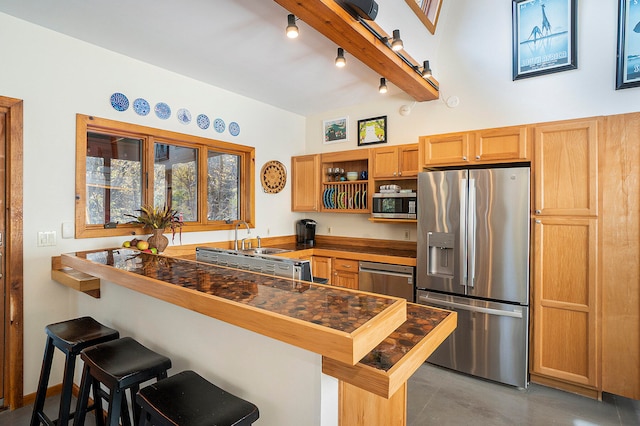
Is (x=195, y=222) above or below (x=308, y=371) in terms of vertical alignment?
above

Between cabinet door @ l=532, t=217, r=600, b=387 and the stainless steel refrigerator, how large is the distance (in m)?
0.12

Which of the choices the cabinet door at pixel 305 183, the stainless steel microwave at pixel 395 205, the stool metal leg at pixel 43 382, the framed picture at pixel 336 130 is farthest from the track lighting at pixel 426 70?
the stool metal leg at pixel 43 382

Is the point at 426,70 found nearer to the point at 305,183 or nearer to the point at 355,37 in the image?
the point at 355,37

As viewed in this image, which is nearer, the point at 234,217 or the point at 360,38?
the point at 360,38

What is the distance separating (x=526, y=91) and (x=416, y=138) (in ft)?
3.79

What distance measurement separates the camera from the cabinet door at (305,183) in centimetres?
454

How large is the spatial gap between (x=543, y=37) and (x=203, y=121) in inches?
136

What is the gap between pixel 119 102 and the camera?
9.70ft

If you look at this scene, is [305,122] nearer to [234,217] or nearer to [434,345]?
[234,217]

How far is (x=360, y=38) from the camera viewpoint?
92.8 inches

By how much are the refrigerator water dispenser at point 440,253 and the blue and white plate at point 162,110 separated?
2.84 meters

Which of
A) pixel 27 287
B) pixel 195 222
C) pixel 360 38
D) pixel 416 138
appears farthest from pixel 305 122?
pixel 27 287

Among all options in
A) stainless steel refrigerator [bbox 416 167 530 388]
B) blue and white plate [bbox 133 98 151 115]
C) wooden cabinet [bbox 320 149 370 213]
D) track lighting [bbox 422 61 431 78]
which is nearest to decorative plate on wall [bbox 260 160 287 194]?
wooden cabinet [bbox 320 149 370 213]

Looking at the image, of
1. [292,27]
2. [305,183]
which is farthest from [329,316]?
[305,183]
